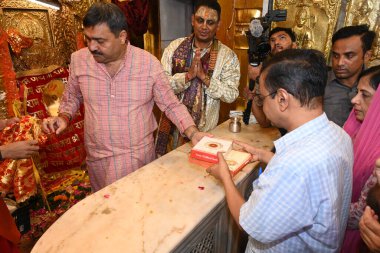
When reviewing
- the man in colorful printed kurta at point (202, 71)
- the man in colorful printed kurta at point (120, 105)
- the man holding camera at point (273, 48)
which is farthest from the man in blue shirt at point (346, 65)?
the man in colorful printed kurta at point (120, 105)

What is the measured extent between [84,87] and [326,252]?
1.67 m

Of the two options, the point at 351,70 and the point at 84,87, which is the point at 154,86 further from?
the point at 351,70

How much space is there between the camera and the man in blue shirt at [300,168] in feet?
2.80

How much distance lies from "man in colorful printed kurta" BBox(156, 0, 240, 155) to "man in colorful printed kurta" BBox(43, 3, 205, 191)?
75 centimetres

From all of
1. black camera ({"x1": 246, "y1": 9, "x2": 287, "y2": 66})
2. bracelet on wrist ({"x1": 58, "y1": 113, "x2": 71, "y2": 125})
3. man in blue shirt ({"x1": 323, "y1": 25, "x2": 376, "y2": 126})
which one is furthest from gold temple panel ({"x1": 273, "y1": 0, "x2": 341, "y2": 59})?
bracelet on wrist ({"x1": 58, "y1": 113, "x2": 71, "y2": 125})

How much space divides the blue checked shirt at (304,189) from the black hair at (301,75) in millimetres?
101

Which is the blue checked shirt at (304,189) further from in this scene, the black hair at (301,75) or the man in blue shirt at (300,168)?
the black hair at (301,75)

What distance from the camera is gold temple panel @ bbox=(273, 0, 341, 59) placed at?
2.95 metres

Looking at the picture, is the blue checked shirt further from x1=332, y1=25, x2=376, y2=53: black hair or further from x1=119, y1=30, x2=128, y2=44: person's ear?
x1=332, y1=25, x2=376, y2=53: black hair

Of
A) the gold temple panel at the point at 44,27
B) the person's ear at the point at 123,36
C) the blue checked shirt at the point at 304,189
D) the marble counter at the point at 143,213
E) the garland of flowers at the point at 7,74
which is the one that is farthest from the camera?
the gold temple panel at the point at 44,27

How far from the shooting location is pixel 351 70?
6.78 feet

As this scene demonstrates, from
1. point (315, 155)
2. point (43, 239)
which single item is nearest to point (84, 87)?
point (43, 239)

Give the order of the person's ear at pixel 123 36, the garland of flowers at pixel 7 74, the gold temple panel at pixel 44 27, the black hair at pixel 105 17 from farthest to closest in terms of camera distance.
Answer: the gold temple panel at pixel 44 27 → the garland of flowers at pixel 7 74 → the person's ear at pixel 123 36 → the black hair at pixel 105 17

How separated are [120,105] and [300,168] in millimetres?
1294
